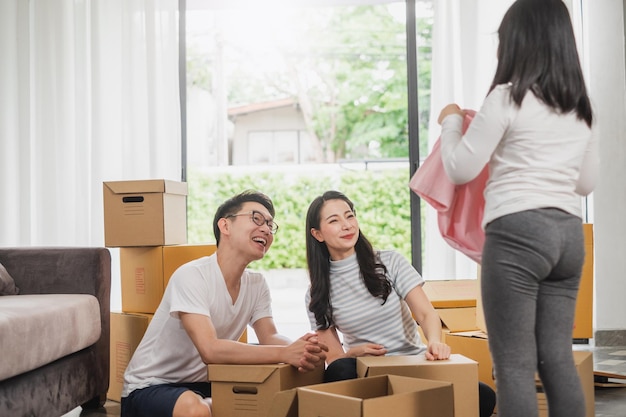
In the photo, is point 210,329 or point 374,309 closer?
point 210,329

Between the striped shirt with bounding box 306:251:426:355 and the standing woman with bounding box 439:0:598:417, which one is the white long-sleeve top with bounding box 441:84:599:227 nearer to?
the standing woman with bounding box 439:0:598:417

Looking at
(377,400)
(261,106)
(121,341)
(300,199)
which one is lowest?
(121,341)

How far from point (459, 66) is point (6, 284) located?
8.74ft

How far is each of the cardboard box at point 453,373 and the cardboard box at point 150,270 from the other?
50.9 inches

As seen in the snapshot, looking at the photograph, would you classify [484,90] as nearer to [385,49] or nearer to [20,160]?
[20,160]

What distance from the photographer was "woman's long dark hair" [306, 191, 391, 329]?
2447mm

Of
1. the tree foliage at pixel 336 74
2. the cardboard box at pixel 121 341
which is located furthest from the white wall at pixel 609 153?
the tree foliage at pixel 336 74

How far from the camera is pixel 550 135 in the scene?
1677mm

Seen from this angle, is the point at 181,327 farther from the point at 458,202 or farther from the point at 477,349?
the point at 477,349

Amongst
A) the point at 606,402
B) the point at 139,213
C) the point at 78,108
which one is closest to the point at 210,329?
the point at 139,213

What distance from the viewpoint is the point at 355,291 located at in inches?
97.3

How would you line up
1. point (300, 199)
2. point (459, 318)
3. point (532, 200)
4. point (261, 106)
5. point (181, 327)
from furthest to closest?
point (261, 106) → point (300, 199) → point (459, 318) → point (181, 327) → point (532, 200)

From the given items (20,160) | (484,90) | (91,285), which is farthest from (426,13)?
(91,285)

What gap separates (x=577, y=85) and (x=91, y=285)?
6.43 feet
